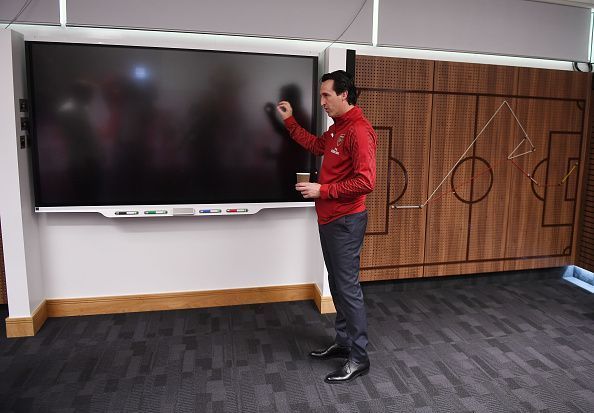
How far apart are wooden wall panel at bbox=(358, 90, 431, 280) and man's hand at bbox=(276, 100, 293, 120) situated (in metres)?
0.68

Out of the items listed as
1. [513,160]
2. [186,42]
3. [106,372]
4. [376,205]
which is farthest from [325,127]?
[106,372]

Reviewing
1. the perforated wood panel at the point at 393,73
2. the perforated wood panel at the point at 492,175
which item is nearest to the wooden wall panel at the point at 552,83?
the perforated wood panel at the point at 492,175

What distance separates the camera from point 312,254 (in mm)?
3490

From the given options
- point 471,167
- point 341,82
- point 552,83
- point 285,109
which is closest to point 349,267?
point 341,82

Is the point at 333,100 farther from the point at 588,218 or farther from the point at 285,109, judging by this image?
the point at 588,218

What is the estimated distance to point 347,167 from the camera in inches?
93.9

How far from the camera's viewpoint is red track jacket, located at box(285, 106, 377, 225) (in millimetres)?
2258

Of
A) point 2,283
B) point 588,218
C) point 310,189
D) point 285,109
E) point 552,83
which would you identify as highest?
point 552,83

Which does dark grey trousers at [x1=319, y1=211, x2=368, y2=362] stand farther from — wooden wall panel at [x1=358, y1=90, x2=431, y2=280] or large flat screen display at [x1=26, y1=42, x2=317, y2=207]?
wooden wall panel at [x1=358, y1=90, x2=431, y2=280]

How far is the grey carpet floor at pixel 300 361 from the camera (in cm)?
228

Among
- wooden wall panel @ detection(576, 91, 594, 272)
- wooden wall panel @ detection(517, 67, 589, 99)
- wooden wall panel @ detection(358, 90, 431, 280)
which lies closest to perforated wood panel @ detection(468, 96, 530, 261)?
wooden wall panel @ detection(517, 67, 589, 99)

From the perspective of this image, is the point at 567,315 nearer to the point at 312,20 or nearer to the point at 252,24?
the point at 312,20

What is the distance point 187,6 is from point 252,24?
452 millimetres

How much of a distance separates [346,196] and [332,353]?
1027 millimetres
